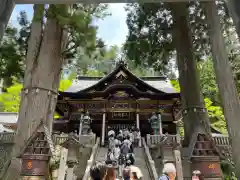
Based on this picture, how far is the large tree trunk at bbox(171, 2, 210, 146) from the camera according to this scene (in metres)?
7.74

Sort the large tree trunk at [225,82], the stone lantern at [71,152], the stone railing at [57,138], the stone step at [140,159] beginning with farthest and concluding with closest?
the stone railing at [57,138], the stone step at [140,159], the stone lantern at [71,152], the large tree trunk at [225,82]

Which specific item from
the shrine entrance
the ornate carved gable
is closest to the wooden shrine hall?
the shrine entrance

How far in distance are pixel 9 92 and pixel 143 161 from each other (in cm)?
1639

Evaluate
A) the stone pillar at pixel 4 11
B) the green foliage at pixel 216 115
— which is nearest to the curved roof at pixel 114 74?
the green foliage at pixel 216 115

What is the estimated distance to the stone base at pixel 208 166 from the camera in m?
4.69

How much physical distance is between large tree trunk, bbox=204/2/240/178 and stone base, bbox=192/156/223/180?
1.32 meters

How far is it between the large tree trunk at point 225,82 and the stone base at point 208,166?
1.32 metres

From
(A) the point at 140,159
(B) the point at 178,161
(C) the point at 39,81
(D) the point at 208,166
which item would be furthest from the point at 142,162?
(C) the point at 39,81

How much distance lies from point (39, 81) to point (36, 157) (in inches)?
94.2

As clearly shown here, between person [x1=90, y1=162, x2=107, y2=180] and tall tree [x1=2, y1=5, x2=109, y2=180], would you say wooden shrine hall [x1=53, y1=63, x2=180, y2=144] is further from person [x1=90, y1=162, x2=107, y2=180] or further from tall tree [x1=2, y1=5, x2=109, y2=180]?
person [x1=90, y1=162, x2=107, y2=180]

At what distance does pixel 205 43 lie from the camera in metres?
11.3

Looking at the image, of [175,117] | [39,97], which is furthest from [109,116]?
[39,97]

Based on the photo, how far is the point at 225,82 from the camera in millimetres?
6930

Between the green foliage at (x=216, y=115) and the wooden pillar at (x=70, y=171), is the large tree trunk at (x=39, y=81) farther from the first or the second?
the green foliage at (x=216, y=115)
